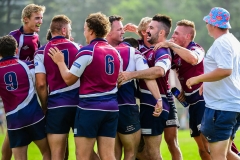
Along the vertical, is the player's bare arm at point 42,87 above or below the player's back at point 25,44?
below

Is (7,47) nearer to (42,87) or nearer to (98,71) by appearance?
(42,87)

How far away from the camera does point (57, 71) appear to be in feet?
27.9

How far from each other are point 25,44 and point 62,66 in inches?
56.9

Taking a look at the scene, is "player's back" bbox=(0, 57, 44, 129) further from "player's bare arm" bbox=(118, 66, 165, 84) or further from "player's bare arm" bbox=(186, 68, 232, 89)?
"player's bare arm" bbox=(186, 68, 232, 89)

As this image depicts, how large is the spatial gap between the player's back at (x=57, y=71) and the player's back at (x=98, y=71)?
0.44 metres

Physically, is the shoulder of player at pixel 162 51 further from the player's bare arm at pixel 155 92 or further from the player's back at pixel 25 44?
the player's back at pixel 25 44

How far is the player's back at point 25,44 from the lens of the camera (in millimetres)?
9461

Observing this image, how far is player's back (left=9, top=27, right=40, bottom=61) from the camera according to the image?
9.46 metres

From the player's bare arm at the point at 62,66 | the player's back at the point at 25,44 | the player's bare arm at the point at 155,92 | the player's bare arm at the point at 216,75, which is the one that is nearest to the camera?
the player's bare arm at the point at 216,75

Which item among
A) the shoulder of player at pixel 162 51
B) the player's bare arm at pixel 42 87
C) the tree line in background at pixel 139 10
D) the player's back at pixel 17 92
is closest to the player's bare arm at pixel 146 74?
the shoulder of player at pixel 162 51

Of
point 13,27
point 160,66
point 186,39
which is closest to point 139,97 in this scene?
point 160,66

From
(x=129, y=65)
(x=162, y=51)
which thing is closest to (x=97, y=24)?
(x=129, y=65)

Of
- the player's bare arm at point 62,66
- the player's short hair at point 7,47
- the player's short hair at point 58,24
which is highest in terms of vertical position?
the player's short hair at point 58,24

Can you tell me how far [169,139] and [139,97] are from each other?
1071 mm
